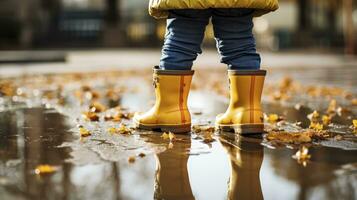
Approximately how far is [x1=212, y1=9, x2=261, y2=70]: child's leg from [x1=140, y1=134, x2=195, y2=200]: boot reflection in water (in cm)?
60

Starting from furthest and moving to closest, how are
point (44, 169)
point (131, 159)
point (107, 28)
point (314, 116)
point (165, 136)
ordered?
point (107, 28)
point (314, 116)
point (165, 136)
point (131, 159)
point (44, 169)

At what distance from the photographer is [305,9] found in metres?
33.3

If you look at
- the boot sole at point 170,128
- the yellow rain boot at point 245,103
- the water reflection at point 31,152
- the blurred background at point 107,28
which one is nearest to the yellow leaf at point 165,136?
the boot sole at point 170,128

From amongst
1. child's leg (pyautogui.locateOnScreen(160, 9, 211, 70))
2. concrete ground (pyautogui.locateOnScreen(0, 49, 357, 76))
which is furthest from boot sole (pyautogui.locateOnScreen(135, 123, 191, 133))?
concrete ground (pyautogui.locateOnScreen(0, 49, 357, 76))

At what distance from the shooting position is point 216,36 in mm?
3529

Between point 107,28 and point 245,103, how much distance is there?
27903mm

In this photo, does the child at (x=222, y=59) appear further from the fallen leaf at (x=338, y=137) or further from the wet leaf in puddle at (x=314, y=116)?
the wet leaf in puddle at (x=314, y=116)

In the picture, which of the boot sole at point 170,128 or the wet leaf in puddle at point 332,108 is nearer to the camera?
the boot sole at point 170,128

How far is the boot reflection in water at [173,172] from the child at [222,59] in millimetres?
332

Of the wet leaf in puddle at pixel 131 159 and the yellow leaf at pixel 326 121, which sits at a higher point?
the yellow leaf at pixel 326 121

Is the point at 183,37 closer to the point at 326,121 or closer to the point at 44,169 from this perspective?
the point at 326,121

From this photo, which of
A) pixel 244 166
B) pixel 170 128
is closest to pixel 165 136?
pixel 170 128

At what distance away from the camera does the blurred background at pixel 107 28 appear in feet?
94.9

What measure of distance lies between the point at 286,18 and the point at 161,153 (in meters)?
36.9
